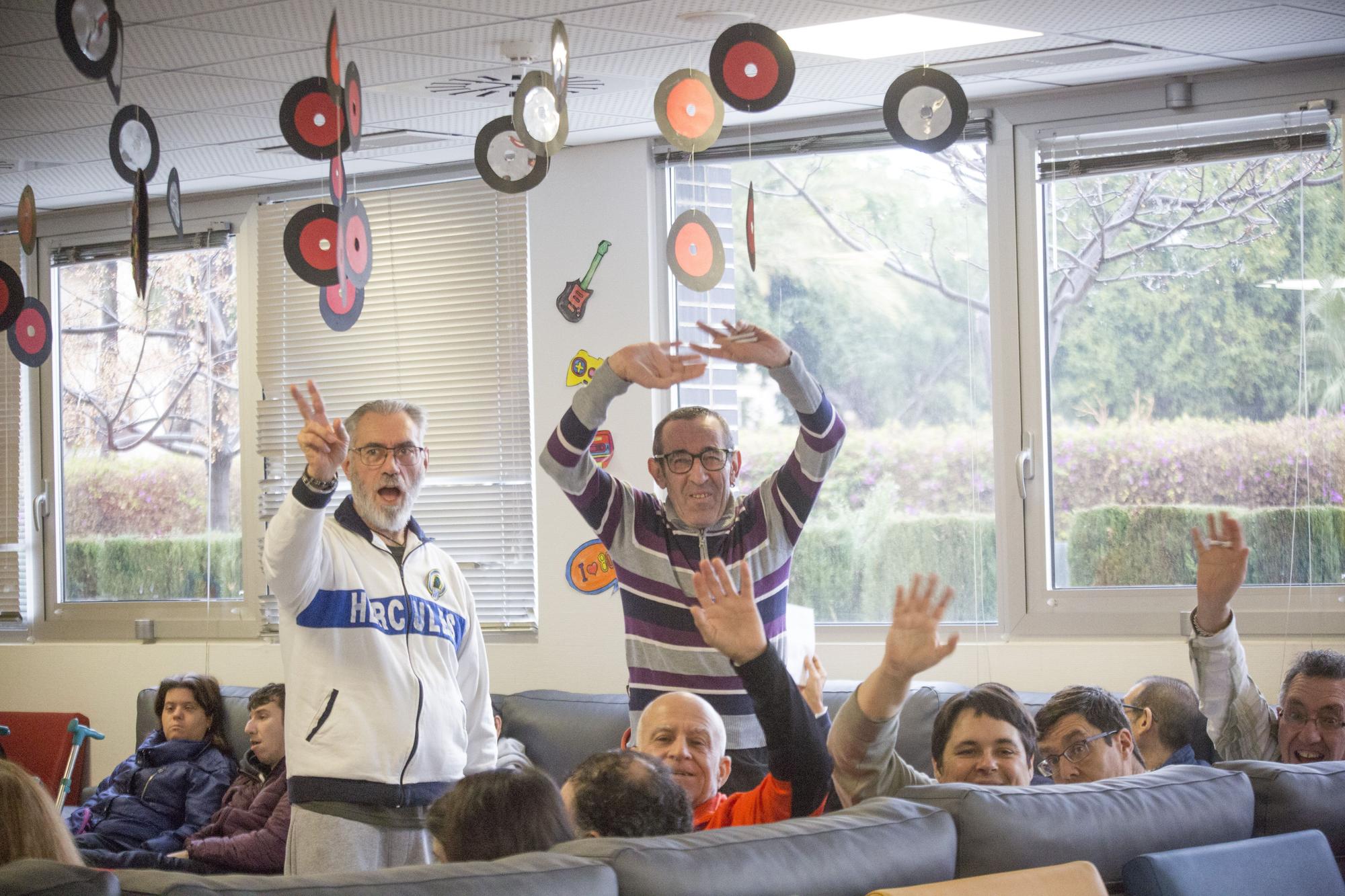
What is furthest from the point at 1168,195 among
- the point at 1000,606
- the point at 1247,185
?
the point at 1000,606

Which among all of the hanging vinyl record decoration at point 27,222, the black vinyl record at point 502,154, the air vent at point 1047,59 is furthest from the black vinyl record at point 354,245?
the air vent at point 1047,59

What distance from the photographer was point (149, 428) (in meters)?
5.91

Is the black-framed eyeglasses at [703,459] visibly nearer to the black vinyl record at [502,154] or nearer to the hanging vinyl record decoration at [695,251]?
the hanging vinyl record decoration at [695,251]

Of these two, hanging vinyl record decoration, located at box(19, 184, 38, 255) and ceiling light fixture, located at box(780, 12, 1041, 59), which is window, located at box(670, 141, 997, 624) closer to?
ceiling light fixture, located at box(780, 12, 1041, 59)

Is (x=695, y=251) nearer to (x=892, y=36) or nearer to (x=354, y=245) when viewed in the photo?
(x=354, y=245)

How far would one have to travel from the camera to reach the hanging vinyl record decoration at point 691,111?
3219 millimetres

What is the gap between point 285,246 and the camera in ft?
11.3

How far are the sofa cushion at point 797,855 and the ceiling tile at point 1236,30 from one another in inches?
105

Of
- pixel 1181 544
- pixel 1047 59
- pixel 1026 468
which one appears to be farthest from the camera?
pixel 1026 468

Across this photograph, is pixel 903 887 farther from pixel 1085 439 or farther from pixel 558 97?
pixel 1085 439

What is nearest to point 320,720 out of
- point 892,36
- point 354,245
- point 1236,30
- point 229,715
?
point 354,245

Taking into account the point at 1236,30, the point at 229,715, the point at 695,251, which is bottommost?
the point at 229,715

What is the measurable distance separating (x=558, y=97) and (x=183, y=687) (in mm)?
2783

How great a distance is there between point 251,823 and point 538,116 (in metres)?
2.40
